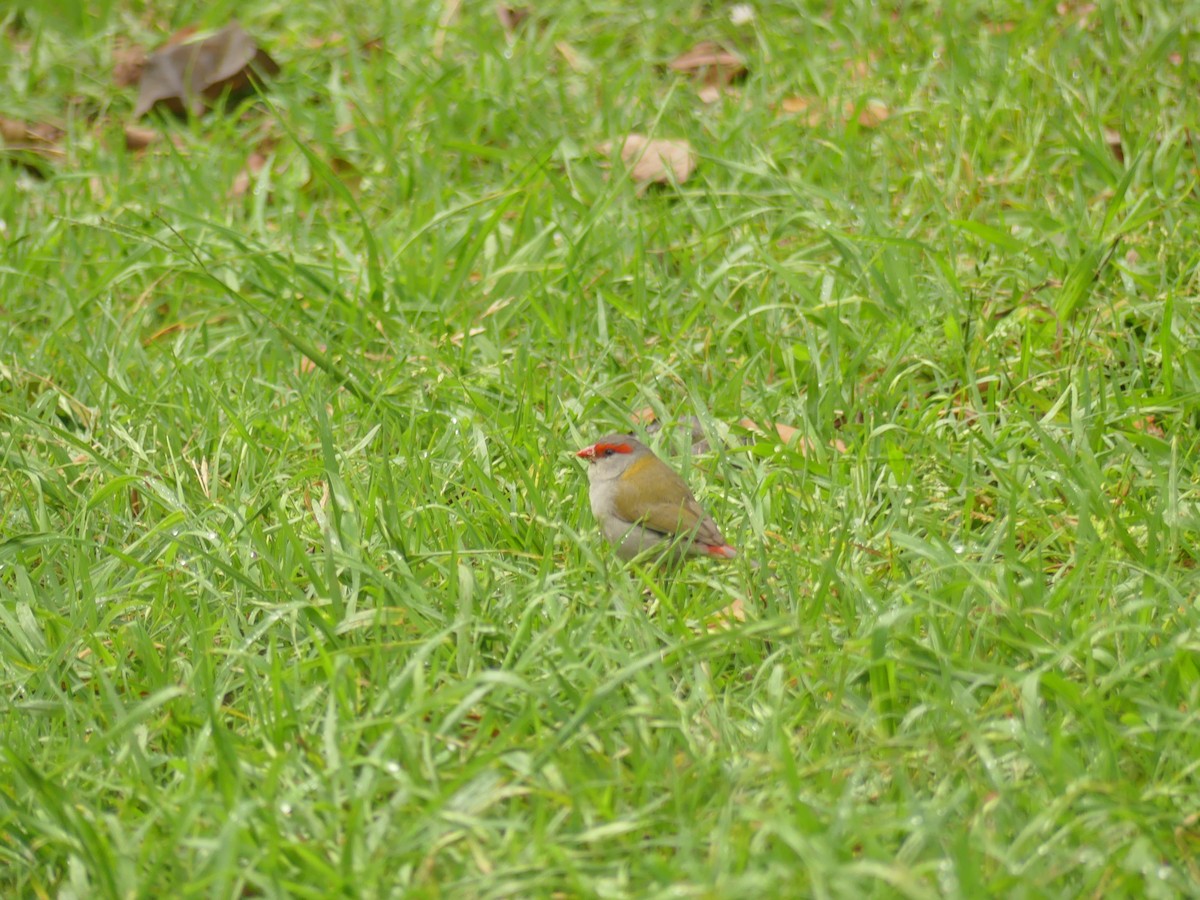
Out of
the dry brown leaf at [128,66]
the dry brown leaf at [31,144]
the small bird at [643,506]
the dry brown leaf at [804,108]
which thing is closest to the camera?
the small bird at [643,506]

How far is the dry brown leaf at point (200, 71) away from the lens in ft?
18.9

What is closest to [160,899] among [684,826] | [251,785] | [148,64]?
[251,785]

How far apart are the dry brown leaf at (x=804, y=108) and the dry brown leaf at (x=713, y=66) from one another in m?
0.32

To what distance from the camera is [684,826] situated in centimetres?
249

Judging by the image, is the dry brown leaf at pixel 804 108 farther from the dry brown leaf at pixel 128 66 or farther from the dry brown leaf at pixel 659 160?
the dry brown leaf at pixel 128 66

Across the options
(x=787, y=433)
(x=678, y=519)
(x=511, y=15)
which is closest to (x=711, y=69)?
(x=511, y=15)

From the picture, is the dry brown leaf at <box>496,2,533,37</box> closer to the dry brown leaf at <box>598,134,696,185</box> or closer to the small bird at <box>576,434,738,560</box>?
the dry brown leaf at <box>598,134,696,185</box>

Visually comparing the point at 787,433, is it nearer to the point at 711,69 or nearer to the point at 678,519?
the point at 678,519

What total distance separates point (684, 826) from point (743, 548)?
98cm

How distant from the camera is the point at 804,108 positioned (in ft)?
17.4

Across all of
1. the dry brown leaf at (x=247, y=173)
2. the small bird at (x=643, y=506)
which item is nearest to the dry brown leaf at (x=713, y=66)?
the dry brown leaf at (x=247, y=173)

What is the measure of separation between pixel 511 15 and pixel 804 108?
144cm

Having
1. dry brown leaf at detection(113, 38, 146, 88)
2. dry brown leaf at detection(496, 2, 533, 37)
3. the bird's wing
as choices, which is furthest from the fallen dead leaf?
the bird's wing

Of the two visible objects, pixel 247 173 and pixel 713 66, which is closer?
pixel 247 173
